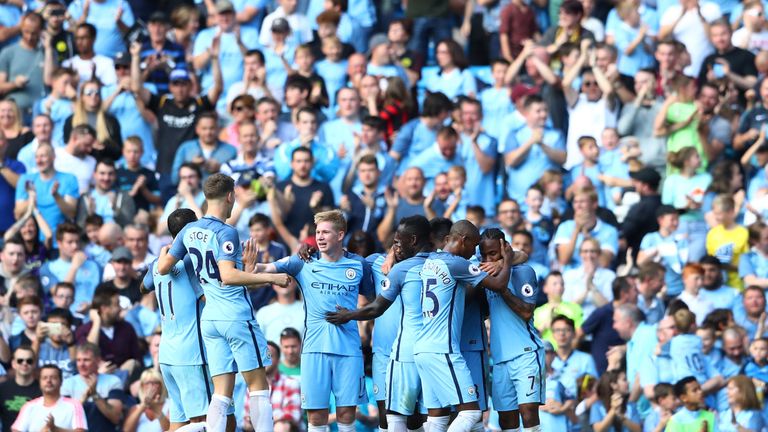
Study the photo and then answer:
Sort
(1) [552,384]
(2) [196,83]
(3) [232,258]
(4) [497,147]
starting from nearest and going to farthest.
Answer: (3) [232,258] < (1) [552,384] < (4) [497,147] < (2) [196,83]

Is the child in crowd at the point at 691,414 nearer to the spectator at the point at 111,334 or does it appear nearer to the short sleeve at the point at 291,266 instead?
the short sleeve at the point at 291,266

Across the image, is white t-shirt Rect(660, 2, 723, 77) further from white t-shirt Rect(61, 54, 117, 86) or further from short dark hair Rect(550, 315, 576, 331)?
white t-shirt Rect(61, 54, 117, 86)

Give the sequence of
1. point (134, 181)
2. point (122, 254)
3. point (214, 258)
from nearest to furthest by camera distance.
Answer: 1. point (214, 258)
2. point (122, 254)
3. point (134, 181)

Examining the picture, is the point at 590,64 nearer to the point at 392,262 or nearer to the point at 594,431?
the point at 594,431

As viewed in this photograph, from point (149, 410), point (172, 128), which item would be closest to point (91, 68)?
point (172, 128)

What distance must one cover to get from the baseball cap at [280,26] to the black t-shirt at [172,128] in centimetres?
167

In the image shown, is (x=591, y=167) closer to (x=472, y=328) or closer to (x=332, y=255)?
(x=472, y=328)

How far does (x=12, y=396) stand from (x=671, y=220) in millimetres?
8378

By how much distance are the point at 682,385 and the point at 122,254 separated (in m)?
7.04

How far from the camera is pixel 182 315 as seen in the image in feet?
55.4

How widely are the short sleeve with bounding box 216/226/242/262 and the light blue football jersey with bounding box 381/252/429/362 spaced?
139 centimetres

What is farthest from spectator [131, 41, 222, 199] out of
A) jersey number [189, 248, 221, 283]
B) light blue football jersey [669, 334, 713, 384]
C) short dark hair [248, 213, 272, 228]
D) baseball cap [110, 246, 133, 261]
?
jersey number [189, 248, 221, 283]

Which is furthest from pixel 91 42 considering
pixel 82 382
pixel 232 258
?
pixel 232 258

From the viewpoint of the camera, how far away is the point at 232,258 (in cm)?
1634
